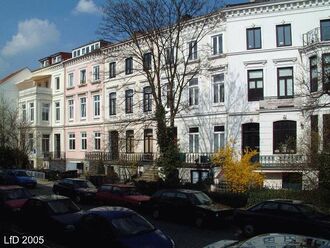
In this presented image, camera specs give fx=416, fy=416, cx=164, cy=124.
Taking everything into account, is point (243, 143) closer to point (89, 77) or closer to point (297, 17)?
point (297, 17)

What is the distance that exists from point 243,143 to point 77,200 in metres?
13.3

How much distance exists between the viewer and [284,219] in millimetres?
15336

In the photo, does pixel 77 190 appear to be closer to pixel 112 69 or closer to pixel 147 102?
pixel 147 102

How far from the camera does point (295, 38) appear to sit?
99.9 ft

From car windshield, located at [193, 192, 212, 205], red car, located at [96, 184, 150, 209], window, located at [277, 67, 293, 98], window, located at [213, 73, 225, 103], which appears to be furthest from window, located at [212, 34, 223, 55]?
car windshield, located at [193, 192, 212, 205]

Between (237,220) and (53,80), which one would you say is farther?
(53,80)

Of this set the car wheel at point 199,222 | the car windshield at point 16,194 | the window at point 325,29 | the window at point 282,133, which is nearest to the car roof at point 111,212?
the car wheel at point 199,222

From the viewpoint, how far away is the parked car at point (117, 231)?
11430 mm

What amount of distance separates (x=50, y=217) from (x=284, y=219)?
8.45 m

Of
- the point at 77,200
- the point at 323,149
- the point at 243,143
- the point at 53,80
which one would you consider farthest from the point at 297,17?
the point at 53,80

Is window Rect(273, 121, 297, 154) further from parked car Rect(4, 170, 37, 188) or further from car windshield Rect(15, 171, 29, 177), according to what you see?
car windshield Rect(15, 171, 29, 177)

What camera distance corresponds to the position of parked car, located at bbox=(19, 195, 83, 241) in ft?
46.3

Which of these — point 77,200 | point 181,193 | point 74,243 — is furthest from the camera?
point 77,200

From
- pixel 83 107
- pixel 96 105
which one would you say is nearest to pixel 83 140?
pixel 83 107
